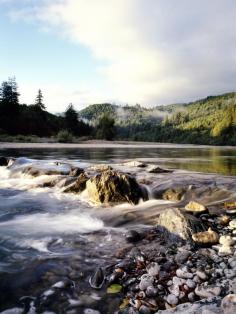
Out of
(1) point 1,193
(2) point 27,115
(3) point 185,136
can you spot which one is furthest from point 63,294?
(3) point 185,136

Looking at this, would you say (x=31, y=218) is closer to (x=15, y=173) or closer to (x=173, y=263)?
(x=173, y=263)

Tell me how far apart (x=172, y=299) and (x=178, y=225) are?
280cm

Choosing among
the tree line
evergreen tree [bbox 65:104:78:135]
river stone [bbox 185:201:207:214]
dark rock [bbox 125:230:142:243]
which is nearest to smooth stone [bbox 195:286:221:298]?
dark rock [bbox 125:230:142:243]

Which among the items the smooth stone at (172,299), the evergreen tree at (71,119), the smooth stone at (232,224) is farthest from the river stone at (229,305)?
the evergreen tree at (71,119)

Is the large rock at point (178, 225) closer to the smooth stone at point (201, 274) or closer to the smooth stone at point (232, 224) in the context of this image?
the smooth stone at point (232, 224)

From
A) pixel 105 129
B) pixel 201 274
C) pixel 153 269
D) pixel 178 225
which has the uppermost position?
pixel 105 129

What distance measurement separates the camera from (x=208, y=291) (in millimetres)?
5004

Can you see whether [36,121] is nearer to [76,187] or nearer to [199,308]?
[76,187]

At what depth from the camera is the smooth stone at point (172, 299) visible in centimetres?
495

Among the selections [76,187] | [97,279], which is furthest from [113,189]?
[97,279]

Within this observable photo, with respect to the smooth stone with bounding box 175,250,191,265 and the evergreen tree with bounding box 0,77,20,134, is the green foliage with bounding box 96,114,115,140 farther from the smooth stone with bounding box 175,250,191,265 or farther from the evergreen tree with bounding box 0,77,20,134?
the smooth stone with bounding box 175,250,191,265

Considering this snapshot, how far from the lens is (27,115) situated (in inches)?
3440

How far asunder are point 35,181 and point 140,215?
27.2 feet

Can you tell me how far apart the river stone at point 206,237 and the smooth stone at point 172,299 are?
7.37 feet
